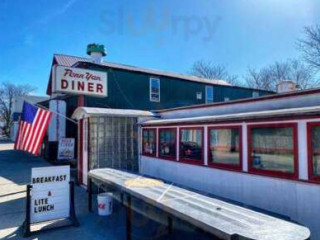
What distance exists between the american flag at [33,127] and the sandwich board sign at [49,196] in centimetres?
102

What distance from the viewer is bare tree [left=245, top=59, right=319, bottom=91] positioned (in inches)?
1227

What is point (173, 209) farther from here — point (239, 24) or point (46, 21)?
point (46, 21)

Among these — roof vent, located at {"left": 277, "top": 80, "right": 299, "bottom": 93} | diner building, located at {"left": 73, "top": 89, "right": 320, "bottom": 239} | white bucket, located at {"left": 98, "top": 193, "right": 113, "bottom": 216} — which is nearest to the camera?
diner building, located at {"left": 73, "top": 89, "right": 320, "bottom": 239}

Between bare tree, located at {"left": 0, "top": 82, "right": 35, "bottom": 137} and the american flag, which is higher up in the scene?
bare tree, located at {"left": 0, "top": 82, "right": 35, "bottom": 137}

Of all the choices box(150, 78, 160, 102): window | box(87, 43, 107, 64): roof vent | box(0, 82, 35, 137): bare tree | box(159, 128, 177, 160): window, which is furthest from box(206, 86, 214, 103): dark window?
box(0, 82, 35, 137): bare tree

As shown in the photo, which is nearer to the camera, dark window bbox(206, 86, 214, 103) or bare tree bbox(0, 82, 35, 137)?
dark window bbox(206, 86, 214, 103)

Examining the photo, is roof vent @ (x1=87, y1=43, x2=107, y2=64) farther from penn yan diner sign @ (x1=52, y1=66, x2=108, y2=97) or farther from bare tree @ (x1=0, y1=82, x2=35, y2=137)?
bare tree @ (x1=0, y1=82, x2=35, y2=137)

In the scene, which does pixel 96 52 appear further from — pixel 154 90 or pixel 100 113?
pixel 100 113

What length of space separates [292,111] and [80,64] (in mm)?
11222

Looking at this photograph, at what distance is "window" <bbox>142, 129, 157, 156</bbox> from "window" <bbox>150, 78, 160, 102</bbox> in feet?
21.1

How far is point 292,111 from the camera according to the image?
15.7 feet

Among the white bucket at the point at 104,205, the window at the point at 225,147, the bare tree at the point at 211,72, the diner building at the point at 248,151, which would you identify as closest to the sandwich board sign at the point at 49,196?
the white bucket at the point at 104,205

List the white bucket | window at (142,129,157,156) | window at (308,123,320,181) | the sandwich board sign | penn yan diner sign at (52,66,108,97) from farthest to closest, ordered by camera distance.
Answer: penn yan diner sign at (52,66,108,97), window at (142,129,157,156), the white bucket, the sandwich board sign, window at (308,123,320,181)

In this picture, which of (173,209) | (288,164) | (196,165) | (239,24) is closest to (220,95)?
(239,24)
